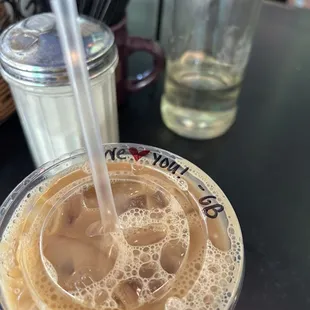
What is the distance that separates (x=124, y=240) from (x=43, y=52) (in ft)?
0.63

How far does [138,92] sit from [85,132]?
0.98 feet

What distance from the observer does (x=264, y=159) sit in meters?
0.57

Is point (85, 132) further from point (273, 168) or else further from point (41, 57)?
point (273, 168)

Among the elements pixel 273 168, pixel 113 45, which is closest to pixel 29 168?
pixel 113 45

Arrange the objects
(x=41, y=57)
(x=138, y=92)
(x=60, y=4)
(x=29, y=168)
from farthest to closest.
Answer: (x=138, y=92) → (x=29, y=168) → (x=41, y=57) → (x=60, y=4)

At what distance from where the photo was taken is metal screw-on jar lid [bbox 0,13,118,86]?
42 centimetres

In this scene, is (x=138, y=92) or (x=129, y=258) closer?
(x=129, y=258)

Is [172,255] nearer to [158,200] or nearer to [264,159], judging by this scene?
[158,200]

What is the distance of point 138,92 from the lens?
0.65 metres

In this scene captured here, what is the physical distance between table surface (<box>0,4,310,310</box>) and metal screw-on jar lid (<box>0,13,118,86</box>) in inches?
6.2

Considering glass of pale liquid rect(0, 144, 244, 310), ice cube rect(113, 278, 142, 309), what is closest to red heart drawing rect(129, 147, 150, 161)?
glass of pale liquid rect(0, 144, 244, 310)

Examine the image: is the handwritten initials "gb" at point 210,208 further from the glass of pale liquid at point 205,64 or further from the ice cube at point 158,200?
the glass of pale liquid at point 205,64

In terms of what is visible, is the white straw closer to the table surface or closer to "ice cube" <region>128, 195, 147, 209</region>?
"ice cube" <region>128, 195, 147, 209</region>

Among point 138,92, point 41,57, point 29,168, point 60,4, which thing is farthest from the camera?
Answer: point 138,92
